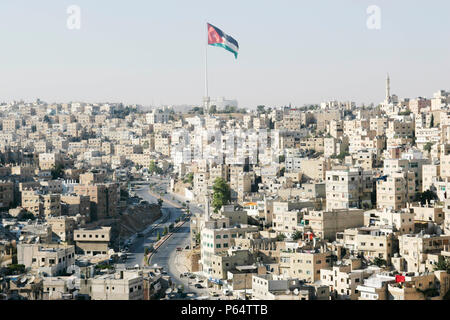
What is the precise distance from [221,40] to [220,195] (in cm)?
420

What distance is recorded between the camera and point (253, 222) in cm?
1280

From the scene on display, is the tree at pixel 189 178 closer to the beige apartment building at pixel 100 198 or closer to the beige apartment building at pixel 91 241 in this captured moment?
the beige apartment building at pixel 100 198

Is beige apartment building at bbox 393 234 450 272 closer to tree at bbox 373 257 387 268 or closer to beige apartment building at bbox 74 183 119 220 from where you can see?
tree at bbox 373 257 387 268

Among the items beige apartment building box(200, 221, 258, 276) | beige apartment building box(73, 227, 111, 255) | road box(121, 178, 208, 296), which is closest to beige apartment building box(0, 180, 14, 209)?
road box(121, 178, 208, 296)

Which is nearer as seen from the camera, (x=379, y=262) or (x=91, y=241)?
(x=379, y=262)

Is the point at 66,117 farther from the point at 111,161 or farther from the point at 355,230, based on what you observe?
the point at 355,230

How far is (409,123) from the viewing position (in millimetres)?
19812

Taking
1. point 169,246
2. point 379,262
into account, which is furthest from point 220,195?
point 379,262

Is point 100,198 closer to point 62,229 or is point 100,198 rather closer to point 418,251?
point 62,229

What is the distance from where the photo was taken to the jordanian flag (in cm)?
1237

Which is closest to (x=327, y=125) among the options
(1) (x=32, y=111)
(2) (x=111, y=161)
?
(2) (x=111, y=161)

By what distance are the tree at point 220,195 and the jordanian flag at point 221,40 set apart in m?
3.81

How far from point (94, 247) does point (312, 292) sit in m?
5.52

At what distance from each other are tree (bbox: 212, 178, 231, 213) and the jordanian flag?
3807 millimetres
